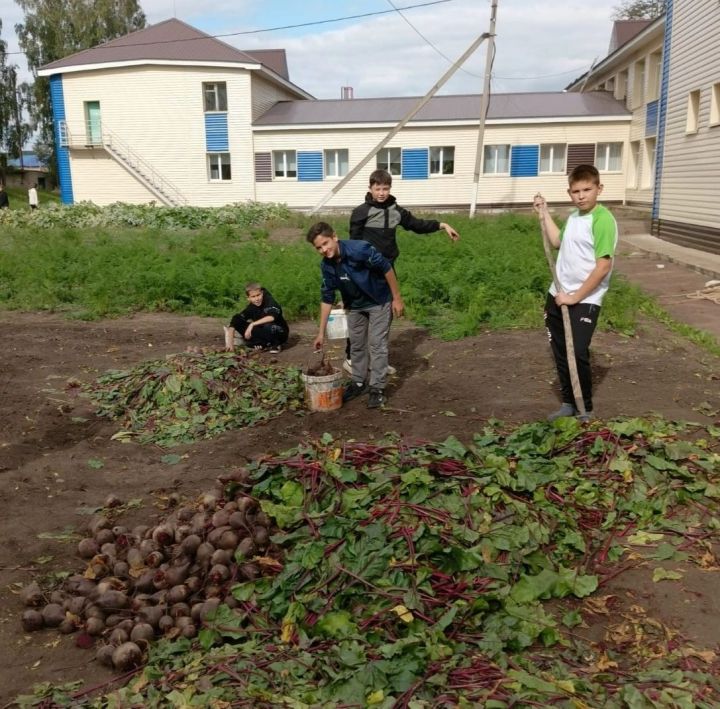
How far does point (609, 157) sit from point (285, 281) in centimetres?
2354

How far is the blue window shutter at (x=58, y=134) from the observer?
103 feet

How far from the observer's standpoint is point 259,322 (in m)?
7.76

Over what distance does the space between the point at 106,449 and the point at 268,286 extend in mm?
4981

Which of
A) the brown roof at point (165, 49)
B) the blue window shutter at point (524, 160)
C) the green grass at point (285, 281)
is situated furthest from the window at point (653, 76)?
the green grass at point (285, 281)

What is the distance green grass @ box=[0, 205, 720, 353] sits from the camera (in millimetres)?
9031

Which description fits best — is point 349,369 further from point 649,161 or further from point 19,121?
point 19,121

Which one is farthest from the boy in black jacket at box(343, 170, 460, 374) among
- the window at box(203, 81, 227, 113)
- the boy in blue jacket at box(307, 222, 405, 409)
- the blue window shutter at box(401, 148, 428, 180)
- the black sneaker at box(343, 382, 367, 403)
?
the window at box(203, 81, 227, 113)

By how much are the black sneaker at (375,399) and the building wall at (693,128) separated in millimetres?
12195

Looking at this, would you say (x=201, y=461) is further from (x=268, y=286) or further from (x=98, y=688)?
(x=268, y=286)

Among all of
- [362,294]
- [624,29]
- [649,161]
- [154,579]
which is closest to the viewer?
[154,579]

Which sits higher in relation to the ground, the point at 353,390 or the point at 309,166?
the point at 309,166

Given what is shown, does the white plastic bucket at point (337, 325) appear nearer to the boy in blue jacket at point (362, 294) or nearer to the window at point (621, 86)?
the boy in blue jacket at point (362, 294)

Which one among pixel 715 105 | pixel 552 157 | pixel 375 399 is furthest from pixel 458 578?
pixel 552 157

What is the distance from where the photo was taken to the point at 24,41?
150 ft
